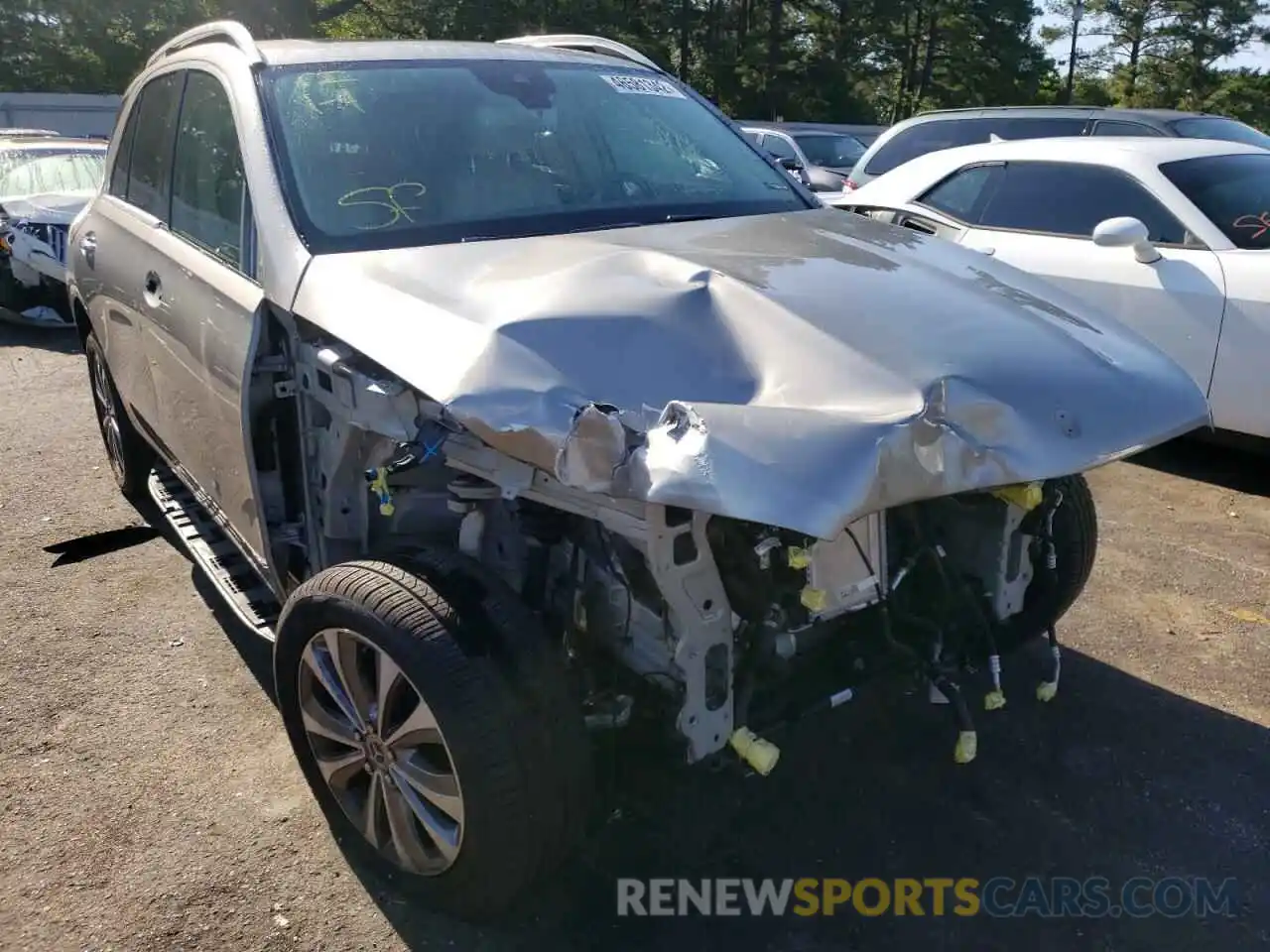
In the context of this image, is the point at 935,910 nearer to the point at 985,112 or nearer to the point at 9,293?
the point at 985,112

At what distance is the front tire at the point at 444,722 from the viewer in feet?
7.43

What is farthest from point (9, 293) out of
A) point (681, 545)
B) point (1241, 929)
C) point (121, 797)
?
point (1241, 929)

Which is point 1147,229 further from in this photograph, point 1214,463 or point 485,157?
→ point 485,157

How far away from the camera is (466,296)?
8.06 ft

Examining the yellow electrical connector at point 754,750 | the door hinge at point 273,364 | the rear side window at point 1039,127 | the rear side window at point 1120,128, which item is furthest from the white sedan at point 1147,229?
the door hinge at point 273,364

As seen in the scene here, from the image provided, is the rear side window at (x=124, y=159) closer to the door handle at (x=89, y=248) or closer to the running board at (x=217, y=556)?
the door handle at (x=89, y=248)

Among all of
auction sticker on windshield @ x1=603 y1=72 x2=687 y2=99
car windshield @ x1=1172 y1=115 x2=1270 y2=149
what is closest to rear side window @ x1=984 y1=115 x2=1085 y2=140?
car windshield @ x1=1172 y1=115 x2=1270 y2=149

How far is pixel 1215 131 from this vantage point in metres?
8.24

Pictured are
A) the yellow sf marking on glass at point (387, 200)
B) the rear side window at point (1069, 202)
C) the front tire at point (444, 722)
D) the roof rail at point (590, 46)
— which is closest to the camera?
the front tire at point (444, 722)

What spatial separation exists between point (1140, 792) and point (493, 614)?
79.7 inches

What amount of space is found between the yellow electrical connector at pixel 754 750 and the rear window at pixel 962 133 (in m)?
7.70

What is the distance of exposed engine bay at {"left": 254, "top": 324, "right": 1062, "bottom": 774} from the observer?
2334 mm

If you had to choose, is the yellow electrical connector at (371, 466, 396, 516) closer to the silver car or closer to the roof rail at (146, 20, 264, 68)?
the silver car

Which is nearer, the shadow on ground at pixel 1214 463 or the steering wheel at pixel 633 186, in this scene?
the steering wheel at pixel 633 186
